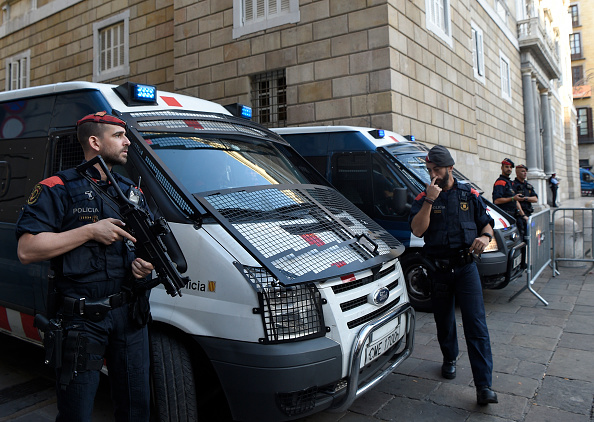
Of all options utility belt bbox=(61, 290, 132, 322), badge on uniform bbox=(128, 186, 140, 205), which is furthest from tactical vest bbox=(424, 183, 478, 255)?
utility belt bbox=(61, 290, 132, 322)

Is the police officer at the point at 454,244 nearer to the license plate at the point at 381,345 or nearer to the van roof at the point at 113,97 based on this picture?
the license plate at the point at 381,345

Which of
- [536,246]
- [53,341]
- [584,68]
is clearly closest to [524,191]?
[536,246]

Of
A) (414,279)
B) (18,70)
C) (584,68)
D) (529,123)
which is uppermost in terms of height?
(584,68)

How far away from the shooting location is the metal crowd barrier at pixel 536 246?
6.34 m

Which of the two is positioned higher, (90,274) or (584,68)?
(584,68)

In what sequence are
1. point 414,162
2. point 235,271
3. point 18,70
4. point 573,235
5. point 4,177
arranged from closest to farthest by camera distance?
1. point 235,271
2. point 4,177
3. point 414,162
4. point 573,235
5. point 18,70

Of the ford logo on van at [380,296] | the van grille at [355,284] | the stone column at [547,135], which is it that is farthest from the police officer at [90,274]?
the stone column at [547,135]

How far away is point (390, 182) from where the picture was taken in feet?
20.1

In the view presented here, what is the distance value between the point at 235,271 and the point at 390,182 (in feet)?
13.1

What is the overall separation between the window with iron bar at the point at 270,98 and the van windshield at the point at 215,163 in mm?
7791

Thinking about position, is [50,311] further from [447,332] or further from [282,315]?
[447,332]

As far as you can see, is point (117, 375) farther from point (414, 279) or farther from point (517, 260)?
point (517, 260)

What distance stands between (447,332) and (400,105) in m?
6.98

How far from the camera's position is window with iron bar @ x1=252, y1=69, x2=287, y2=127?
37.4ft
